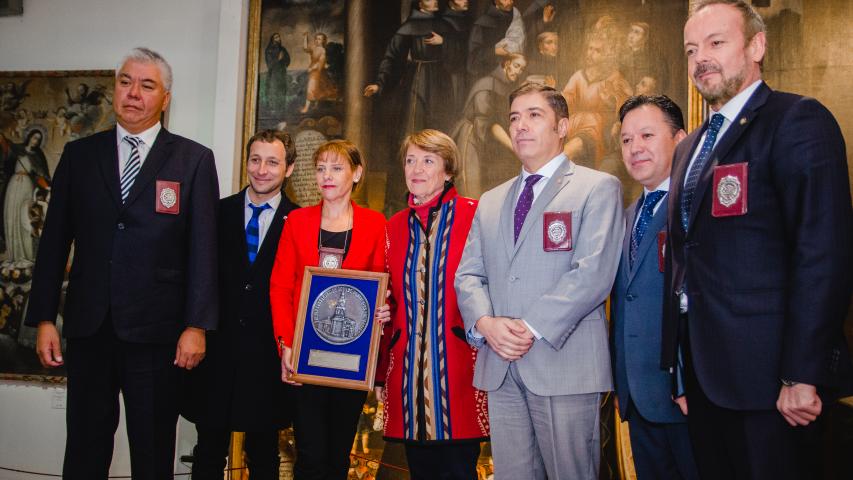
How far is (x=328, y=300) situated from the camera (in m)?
3.04

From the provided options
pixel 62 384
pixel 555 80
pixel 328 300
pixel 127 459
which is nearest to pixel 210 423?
pixel 328 300

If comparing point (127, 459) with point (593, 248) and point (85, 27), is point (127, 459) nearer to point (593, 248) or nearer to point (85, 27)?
point (85, 27)

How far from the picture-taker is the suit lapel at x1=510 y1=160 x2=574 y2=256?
8.46ft

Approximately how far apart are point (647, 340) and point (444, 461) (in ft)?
3.43

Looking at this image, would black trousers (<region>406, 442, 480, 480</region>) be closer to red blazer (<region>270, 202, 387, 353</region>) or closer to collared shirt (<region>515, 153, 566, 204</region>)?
red blazer (<region>270, 202, 387, 353</region>)

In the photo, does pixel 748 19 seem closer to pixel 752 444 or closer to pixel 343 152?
pixel 752 444

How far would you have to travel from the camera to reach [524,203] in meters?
2.71

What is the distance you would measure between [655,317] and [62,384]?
440 cm

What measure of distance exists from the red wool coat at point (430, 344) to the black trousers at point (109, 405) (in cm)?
104

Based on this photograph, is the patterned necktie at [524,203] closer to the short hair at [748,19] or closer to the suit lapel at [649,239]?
the suit lapel at [649,239]

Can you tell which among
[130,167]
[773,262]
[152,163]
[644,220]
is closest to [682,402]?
[773,262]

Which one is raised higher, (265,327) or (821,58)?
(821,58)

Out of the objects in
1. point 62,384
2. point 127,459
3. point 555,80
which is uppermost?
point 555,80

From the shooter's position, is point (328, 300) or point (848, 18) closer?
point (328, 300)
